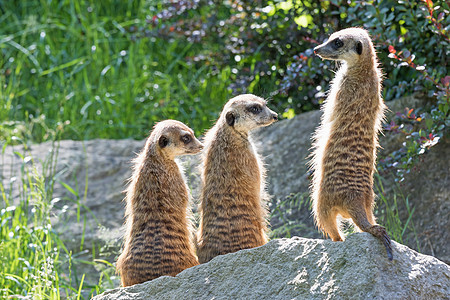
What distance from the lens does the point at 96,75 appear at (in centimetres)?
645

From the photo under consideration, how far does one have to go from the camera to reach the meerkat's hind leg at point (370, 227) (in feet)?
8.43

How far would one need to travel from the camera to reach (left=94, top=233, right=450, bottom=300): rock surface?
247cm

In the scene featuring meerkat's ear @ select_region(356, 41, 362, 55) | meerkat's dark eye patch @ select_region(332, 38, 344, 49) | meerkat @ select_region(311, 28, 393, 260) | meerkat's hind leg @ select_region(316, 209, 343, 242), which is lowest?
meerkat's hind leg @ select_region(316, 209, 343, 242)

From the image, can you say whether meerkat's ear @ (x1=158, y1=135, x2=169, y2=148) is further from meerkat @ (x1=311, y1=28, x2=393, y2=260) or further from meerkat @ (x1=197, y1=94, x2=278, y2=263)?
meerkat @ (x1=311, y1=28, x2=393, y2=260)

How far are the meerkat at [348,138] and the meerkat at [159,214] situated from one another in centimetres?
67

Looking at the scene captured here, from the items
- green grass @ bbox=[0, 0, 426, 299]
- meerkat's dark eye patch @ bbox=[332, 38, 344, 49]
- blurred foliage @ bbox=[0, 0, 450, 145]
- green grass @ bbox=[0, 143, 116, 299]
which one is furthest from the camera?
green grass @ bbox=[0, 0, 426, 299]

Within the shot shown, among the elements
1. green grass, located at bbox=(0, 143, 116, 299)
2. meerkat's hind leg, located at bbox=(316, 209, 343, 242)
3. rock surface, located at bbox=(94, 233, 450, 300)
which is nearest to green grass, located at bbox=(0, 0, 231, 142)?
green grass, located at bbox=(0, 143, 116, 299)

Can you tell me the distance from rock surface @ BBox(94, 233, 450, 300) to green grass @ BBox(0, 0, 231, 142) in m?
2.98

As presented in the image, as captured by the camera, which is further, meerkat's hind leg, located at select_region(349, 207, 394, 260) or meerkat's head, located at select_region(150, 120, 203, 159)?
meerkat's head, located at select_region(150, 120, 203, 159)

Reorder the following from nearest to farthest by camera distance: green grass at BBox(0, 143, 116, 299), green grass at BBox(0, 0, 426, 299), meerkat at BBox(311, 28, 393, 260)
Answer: meerkat at BBox(311, 28, 393, 260) < green grass at BBox(0, 143, 116, 299) < green grass at BBox(0, 0, 426, 299)

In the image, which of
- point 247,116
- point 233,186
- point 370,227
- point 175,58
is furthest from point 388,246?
point 175,58

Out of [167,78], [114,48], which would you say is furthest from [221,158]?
[114,48]

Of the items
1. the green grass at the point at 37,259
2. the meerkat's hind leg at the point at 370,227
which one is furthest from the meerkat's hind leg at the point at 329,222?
the green grass at the point at 37,259

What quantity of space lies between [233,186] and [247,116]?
1.33 ft
